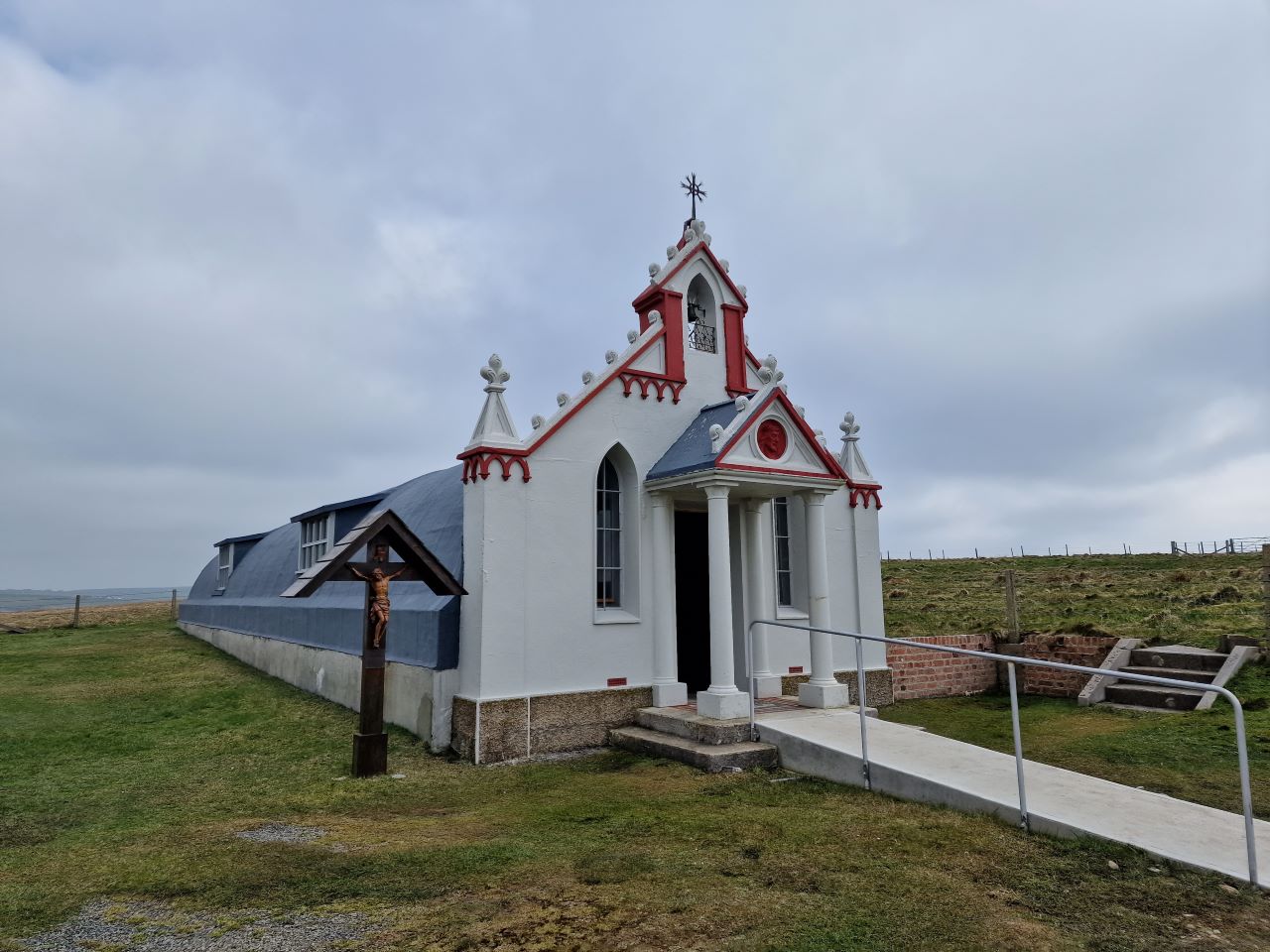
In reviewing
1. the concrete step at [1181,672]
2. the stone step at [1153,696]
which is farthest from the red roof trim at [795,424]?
the concrete step at [1181,672]

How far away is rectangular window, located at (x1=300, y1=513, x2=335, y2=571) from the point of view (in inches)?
652

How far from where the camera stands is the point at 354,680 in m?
12.6

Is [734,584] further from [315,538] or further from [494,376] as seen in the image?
[315,538]

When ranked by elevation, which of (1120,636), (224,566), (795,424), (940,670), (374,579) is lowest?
(940,670)

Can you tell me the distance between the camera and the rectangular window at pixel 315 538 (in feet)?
54.3

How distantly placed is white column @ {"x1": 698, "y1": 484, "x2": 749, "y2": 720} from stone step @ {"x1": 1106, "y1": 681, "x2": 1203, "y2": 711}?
241 inches

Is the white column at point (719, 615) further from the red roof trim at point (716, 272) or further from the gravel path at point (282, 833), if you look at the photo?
the gravel path at point (282, 833)

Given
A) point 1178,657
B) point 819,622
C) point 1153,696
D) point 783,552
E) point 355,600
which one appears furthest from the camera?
point 355,600

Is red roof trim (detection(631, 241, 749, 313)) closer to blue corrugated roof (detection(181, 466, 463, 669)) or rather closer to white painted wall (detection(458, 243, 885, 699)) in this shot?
white painted wall (detection(458, 243, 885, 699))

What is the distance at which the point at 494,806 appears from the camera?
25.3 feet

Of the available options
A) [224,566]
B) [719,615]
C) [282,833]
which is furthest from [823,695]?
[224,566]

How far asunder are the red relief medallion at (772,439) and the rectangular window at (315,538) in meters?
9.49

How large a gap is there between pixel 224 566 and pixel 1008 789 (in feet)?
77.1

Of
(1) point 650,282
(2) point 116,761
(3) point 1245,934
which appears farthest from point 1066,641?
(2) point 116,761
